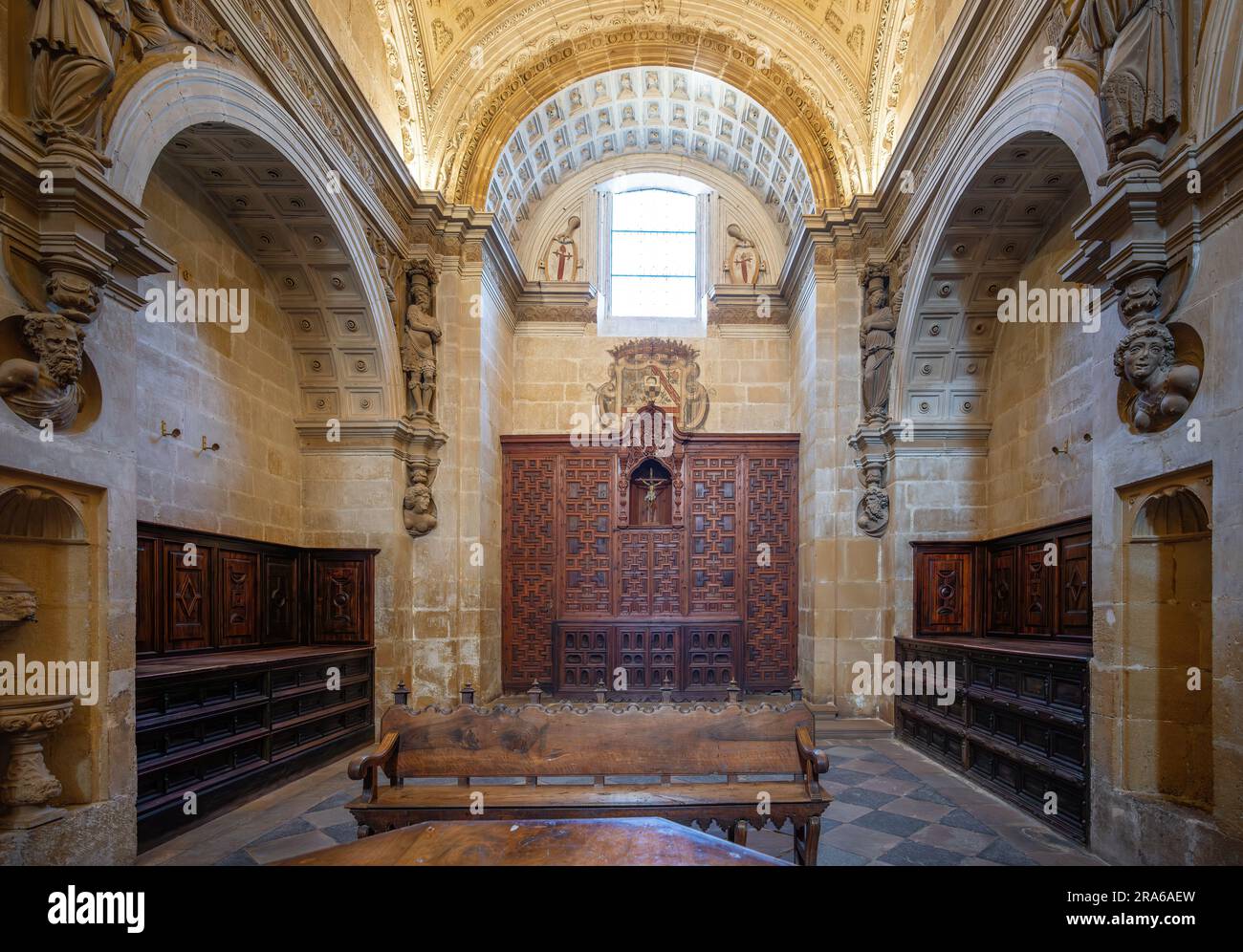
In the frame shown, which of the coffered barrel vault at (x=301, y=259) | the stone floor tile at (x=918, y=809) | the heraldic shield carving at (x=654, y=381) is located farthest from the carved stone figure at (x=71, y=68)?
the heraldic shield carving at (x=654, y=381)

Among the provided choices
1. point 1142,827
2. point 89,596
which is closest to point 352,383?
point 89,596

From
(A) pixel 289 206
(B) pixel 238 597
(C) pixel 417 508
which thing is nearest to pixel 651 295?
(C) pixel 417 508

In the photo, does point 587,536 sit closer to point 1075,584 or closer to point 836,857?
point 1075,584

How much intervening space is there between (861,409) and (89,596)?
25.9ft

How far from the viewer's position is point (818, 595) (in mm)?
9367

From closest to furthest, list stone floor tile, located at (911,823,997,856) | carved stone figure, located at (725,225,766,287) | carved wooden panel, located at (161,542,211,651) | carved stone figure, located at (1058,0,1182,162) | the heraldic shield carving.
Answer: carved stone figure, located at (1058,0,1182,162)
stone floor tile, located at (911,823,997,856)
carved wooden panel, located at (161,542,211,651)
the heraldic shield carving
carved stone figure, located at (725,225,766,287)

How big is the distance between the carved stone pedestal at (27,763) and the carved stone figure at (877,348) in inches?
314

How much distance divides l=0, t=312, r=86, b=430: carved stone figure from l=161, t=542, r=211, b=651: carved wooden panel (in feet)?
8.75

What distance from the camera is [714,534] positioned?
37.3ft

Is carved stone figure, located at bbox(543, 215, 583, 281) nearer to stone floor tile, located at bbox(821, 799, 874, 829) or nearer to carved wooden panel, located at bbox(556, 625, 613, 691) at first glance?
carved wooden panel, located at bbox(556, 625, 613, 691)

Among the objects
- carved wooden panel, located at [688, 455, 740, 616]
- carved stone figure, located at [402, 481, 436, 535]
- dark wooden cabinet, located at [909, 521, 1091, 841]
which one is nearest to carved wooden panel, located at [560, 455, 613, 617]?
carved wooden panel, located at [688, 455, 740, 616]

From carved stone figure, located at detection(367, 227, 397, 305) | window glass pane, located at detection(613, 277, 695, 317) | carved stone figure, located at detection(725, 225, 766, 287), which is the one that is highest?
carved stone figure, located at detection(725, 225, 766, 287)

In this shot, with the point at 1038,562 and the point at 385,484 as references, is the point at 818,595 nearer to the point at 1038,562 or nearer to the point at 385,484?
the point at 1038,562

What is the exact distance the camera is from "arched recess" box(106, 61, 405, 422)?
480cm
